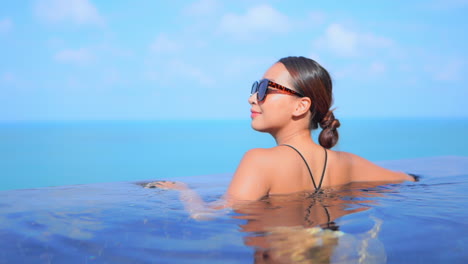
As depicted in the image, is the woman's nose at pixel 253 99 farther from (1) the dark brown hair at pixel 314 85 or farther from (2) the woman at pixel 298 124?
(1) the dark brown hair at pixel 314 85

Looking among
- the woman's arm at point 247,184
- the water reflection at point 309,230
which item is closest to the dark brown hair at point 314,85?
the water reflection at point 309,230

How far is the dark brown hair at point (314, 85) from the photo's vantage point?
8.57 feet

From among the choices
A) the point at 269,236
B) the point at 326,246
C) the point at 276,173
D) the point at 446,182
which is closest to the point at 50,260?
the point at 269,236

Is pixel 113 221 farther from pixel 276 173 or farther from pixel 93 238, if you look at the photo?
pixel 276 173

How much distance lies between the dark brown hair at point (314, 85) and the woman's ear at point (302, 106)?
0.09 ft

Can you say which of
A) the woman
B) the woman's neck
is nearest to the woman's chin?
the woman

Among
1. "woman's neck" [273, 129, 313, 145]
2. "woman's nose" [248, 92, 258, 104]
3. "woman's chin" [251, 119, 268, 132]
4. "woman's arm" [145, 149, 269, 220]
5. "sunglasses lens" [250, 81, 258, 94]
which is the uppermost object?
"sunglasses lens" [250, 81, 258, 94]

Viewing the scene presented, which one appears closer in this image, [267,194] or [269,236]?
[269,236]

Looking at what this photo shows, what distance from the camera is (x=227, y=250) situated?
1.70 meters

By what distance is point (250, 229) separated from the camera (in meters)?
1.99


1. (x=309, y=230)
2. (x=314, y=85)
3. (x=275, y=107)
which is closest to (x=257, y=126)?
(x=275, y=107)

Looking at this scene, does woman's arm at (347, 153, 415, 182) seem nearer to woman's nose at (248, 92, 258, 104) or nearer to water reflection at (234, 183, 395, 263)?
water reflection at (234, 183, 395, 263)

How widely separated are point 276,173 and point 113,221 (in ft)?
2.84

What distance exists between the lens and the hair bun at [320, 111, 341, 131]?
2.75 meters
